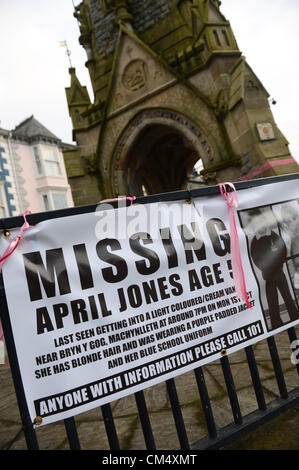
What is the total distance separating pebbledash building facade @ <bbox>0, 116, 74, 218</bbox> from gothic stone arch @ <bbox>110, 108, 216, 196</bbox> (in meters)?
12.5

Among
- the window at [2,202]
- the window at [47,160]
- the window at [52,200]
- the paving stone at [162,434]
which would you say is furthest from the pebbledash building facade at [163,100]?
the window at [52,200]

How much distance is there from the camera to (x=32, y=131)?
24.8m

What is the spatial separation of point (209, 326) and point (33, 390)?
1.10 metres

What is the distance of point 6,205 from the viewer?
70.9 feet

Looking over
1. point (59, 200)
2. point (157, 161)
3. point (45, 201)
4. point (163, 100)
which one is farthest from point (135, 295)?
point (59, 200)

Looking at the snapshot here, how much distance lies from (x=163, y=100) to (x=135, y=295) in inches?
358

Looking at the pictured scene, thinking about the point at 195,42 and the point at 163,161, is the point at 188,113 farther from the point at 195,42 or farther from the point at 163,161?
the point at 163,161

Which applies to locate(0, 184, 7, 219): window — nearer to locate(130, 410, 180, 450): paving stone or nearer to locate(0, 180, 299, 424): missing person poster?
locate(130, 410, 180, 450): paving stone

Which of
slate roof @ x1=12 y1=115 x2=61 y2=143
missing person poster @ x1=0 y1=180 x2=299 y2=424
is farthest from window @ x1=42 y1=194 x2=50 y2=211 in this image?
missing person poster @ x1=0 y1=180 x2=299 y2=424

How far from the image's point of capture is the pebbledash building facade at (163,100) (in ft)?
24.8

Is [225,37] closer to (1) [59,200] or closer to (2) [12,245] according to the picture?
(2) [12,245]

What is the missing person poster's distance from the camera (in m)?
1.55

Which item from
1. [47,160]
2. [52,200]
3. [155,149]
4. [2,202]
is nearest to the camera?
[155,149]
